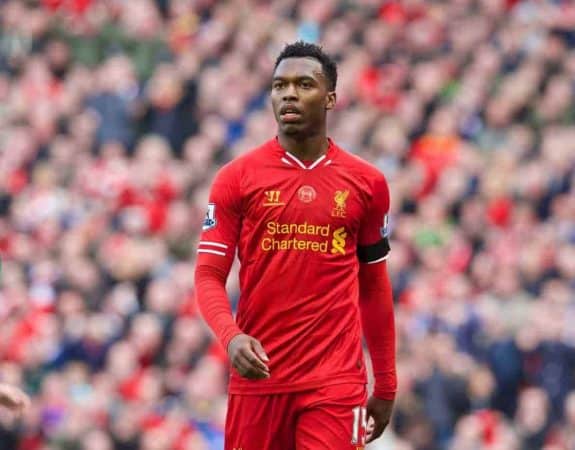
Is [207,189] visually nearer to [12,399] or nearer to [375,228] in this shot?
[375,228]

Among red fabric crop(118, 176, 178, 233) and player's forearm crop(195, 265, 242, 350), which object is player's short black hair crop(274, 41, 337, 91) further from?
red fabric crop(118, 176, 178, 233)

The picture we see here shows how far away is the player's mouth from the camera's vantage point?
28.9 feet

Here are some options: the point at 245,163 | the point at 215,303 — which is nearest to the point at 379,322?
the point at 215,303

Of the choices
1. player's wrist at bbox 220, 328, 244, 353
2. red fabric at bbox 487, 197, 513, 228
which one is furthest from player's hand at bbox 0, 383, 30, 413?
red fabric at bbox 487, 197, 513, 228

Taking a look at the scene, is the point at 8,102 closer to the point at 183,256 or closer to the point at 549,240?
the point at 183,256

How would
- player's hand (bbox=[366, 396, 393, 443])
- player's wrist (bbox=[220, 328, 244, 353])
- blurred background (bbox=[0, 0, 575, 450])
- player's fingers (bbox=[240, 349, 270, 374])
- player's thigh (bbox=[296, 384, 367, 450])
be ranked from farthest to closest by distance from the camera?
blurred background (bbox=[0, 0, 575, 450]), player's hand (bbox=[366, 396, 393, 443]), player's thigh (bbox=[296, 384, 367, 450]), player's wrist (bbox=[220, 328, 244, 353]), player's fingers (bbox=[240, 349, 270, 374])

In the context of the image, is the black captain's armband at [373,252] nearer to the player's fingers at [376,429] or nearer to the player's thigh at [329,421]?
the player's thigh at [329,421]

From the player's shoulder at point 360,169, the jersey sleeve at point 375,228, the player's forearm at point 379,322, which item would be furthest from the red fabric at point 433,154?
the player's shoulder at point 360,169

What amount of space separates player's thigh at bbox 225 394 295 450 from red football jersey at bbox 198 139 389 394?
0.05 metres

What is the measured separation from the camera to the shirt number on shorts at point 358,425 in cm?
884

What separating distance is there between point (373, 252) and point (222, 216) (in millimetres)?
742

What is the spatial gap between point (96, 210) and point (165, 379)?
125 inches

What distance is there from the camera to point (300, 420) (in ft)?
28.9

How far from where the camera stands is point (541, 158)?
66.5 ft
